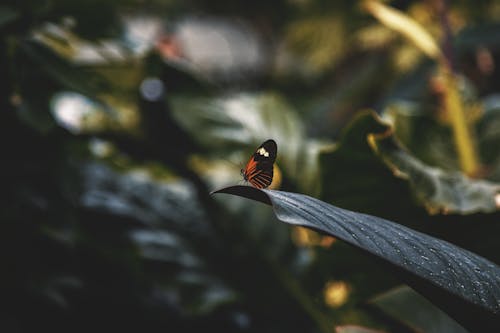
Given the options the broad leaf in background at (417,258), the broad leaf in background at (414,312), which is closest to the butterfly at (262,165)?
the broad leaf in background at (417,258)

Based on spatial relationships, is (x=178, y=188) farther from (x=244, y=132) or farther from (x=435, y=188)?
(x=435, y=188)

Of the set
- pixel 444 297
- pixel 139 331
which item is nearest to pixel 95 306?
pixel 139 331

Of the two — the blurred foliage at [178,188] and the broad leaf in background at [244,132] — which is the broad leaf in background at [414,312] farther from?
the broad leaf in background at [244,132]

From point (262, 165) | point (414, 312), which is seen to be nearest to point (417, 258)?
point (262, 165)

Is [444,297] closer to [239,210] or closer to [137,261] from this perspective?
[137,261]

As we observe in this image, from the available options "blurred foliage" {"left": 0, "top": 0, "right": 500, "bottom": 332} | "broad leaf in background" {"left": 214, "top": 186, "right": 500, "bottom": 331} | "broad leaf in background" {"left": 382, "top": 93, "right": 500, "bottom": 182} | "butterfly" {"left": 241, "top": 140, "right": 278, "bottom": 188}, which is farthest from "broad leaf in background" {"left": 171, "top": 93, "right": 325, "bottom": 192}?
"broad leaf in background" {"left": 214, "top": 186, "right": 500, "bottom": 331}
